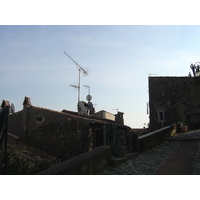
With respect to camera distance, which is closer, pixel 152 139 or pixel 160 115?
pixel 152 139

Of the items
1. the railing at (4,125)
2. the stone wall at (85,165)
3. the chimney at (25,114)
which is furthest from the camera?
the chimney at (25,114)

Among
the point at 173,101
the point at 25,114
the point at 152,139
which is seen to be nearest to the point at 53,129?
the point at 25,114

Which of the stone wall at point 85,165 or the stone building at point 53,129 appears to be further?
the stone building at point 53,129

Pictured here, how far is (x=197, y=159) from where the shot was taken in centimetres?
766

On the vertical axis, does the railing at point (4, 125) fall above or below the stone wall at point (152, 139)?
above

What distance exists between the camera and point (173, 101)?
2273 cm

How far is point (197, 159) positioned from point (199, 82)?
8902 millimetres

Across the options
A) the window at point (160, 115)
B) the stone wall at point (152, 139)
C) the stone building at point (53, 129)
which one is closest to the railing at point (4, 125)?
the stone wall at point (152, 139)

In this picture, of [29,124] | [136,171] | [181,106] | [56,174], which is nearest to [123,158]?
[136,171]

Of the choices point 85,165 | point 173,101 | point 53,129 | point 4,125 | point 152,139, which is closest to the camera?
point 85,165

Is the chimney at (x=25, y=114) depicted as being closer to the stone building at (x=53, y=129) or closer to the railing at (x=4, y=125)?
the stone building at (x=53, y=129)

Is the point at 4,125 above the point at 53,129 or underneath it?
above

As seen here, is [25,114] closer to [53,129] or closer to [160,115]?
[53,129]

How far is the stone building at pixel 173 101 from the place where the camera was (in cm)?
2209
